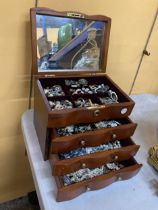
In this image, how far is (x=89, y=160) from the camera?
1.91 ft

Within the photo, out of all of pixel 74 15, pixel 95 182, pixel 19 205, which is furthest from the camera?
pixel 19 205

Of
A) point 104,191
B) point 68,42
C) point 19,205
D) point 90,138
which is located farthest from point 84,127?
point 19,205

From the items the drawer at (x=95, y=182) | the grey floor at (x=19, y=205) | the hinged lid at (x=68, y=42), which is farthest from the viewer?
the grey floor at (x=19, y=205)

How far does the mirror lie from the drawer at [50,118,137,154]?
242 mm

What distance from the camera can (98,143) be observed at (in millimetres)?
619

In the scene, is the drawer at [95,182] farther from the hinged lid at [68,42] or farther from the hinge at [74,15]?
the hinge at [74,15]

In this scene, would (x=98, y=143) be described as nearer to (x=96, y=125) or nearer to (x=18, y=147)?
(x=96, y=125)

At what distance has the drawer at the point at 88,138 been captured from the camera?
1.83ft

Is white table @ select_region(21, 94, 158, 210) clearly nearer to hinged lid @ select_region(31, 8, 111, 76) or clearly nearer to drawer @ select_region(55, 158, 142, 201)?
drawer @ select_region(55, 158, 142, 201)

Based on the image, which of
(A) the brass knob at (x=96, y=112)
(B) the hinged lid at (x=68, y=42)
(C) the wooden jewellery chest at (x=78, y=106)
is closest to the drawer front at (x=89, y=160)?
(C) the wooden jewellery chest at (x=78, y=106)

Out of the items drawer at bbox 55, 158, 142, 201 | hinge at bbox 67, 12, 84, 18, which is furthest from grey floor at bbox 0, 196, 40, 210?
hinge at bbox 67, 12, 84, 18

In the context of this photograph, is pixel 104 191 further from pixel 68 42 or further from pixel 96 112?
pixel 68 42

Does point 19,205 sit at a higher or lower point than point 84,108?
lower

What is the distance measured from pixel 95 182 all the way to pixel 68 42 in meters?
0.42
